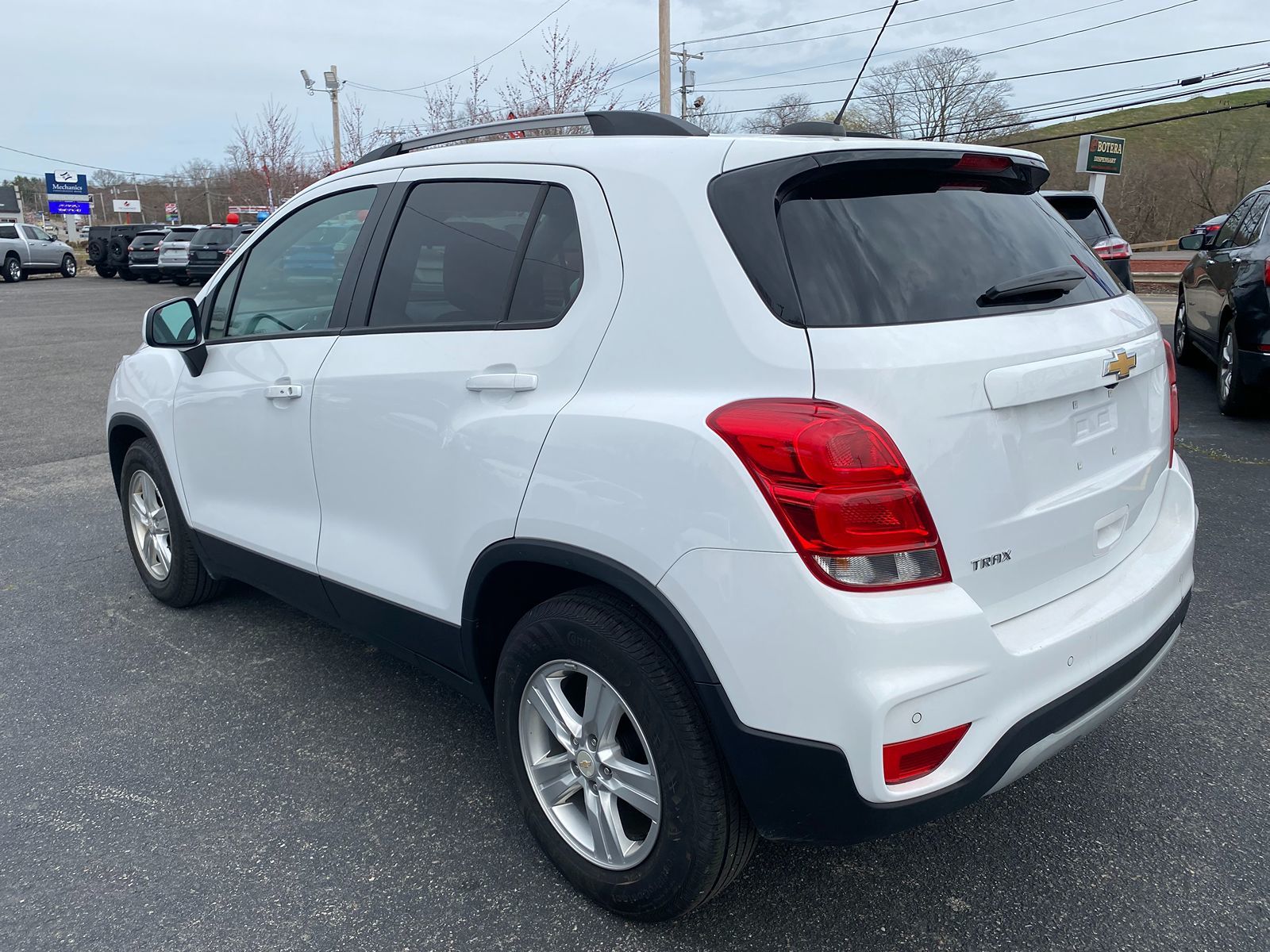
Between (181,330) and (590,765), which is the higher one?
(181,330)

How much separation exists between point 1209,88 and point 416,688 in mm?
27291

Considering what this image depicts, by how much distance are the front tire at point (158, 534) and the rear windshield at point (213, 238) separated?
25.1 m

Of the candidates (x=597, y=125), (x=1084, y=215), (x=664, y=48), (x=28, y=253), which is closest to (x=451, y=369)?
(x=597, y=125)

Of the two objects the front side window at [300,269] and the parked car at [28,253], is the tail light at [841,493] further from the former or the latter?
the parked car at [28,253]

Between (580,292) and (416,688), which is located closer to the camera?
(580,292)

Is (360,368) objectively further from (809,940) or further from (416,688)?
(809,940)

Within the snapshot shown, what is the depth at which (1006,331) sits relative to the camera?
2121 mm

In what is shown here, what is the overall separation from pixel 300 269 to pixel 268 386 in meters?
0.46

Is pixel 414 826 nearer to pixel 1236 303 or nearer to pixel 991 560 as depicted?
pixel 991 560

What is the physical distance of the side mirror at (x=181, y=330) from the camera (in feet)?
12.2

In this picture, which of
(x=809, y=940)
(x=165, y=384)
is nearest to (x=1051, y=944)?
(x=809, y=940)

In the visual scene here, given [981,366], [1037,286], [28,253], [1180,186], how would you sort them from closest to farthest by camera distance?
1. [981,366]
2. [1037,286]
3. [28,253]
4. [1180,186]

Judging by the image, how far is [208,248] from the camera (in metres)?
27.5

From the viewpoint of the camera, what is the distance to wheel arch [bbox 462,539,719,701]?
203 centimetres
